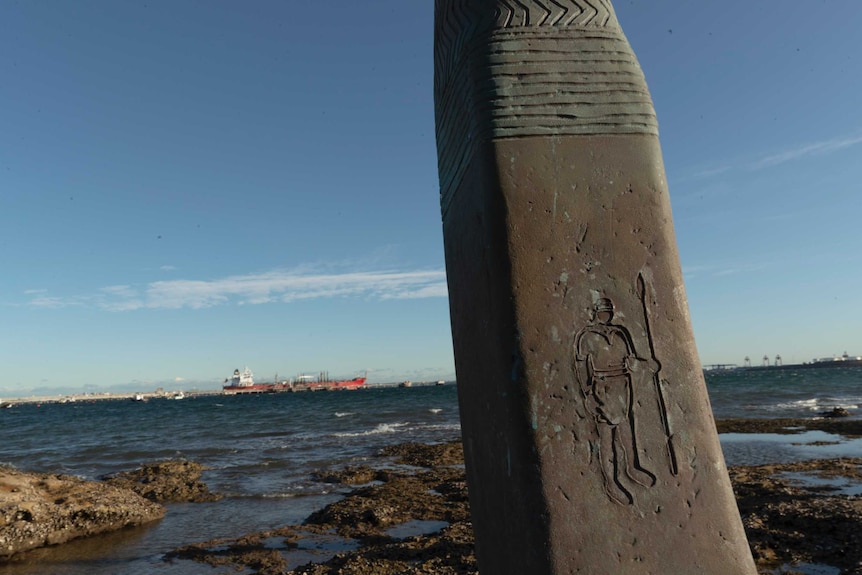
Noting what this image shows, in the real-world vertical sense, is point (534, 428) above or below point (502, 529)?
above

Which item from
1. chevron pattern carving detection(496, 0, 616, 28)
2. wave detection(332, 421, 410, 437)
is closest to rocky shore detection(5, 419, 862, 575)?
chevron pattern carving detection(496, 0, 616, 28)

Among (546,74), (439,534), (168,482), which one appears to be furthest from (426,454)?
(546,74)

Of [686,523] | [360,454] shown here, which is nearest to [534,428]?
[686,523]

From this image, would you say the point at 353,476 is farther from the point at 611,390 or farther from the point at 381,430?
the point at 381,430

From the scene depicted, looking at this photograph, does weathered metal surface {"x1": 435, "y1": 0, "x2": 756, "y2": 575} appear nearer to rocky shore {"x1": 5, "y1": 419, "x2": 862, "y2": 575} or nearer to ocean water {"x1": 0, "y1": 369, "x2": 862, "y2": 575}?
rocky shore {"x1": 5, "y1": 419, "x2": 862, "y2": 575}

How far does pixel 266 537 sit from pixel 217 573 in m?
1.35

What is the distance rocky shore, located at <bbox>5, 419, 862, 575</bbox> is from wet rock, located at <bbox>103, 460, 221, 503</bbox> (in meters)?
Result: 0.05

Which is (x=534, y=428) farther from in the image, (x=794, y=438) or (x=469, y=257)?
(x=794, y=438)

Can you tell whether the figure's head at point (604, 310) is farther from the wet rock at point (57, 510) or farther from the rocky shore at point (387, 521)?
the wet rock at point (57, 510)

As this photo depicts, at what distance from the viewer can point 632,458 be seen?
2.20 meters

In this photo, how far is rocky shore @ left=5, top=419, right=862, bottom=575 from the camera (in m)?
5.93

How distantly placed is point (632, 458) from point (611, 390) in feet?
0.88

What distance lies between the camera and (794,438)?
1692 centimetres

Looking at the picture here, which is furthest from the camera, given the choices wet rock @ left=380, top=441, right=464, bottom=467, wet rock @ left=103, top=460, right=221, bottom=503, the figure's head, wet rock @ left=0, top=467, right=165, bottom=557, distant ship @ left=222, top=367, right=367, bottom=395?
distant ship @ left=222, top=367, right=367, bottom=395
